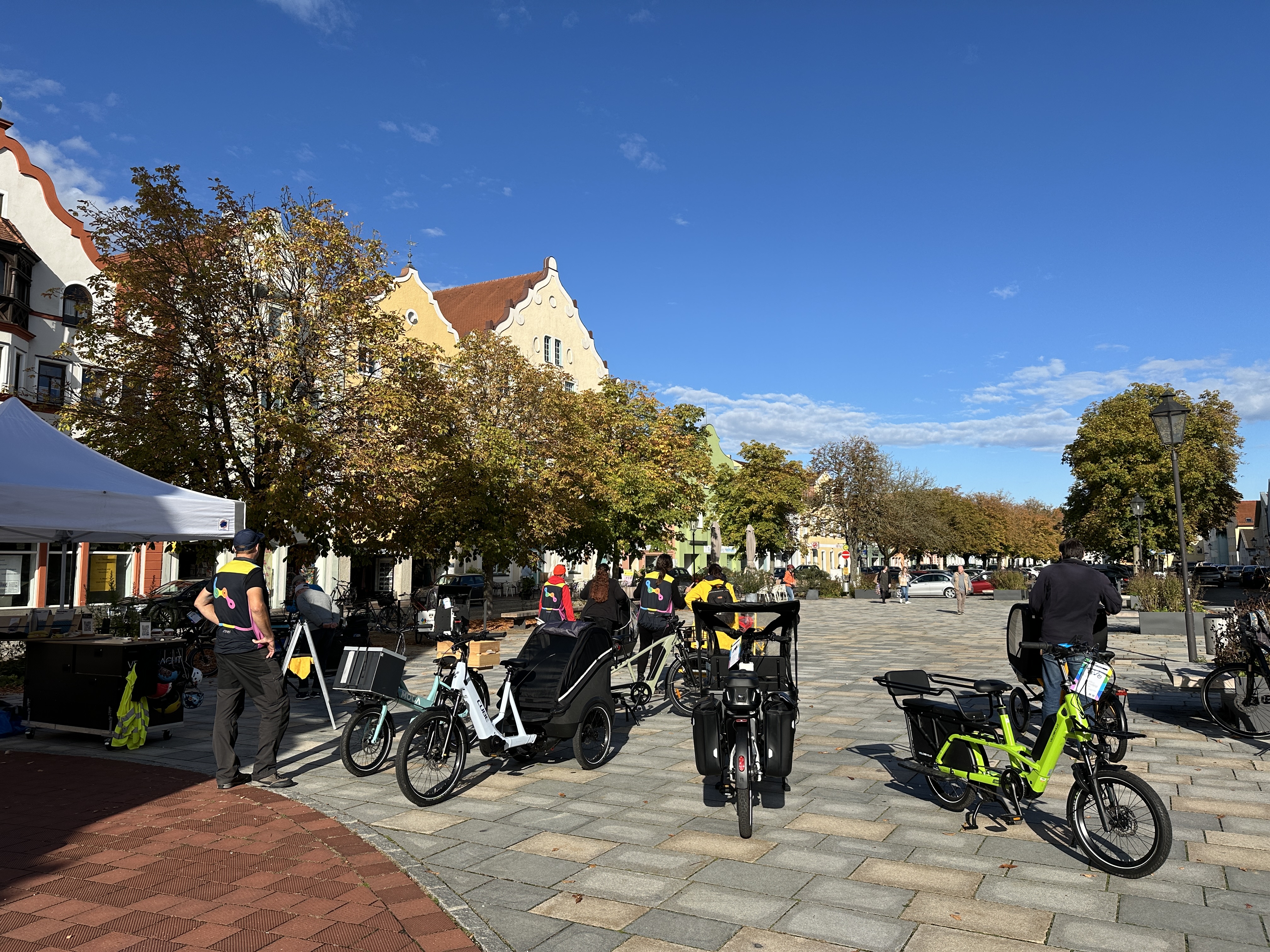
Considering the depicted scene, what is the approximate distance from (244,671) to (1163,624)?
65.6 ft

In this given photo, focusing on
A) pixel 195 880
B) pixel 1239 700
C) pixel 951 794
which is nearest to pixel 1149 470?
pixel 1239 700

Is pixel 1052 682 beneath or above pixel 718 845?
above

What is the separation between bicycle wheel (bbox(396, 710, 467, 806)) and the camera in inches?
254

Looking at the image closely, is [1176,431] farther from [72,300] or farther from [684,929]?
[72,300]

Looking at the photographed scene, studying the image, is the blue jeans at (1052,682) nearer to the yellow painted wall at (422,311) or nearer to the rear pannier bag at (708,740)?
the rear pannier bag at (708,740)

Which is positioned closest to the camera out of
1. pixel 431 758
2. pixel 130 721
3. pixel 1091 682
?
pixel 1091 682

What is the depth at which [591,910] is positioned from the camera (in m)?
4.44

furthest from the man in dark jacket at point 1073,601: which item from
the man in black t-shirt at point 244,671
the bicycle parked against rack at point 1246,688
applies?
the man in black t-shirt at point 244,671

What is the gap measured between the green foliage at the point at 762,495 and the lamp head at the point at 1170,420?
40695 millimetres

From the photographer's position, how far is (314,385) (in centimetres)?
1742

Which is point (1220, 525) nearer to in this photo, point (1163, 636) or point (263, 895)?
point (1163, 636)

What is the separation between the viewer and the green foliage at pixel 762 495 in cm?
5488

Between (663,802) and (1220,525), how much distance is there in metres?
62.2

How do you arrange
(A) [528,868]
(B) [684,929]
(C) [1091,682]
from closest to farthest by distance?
1. (B) [684,929]
2. (A) [528,868]
3. (C) [1091,682]
